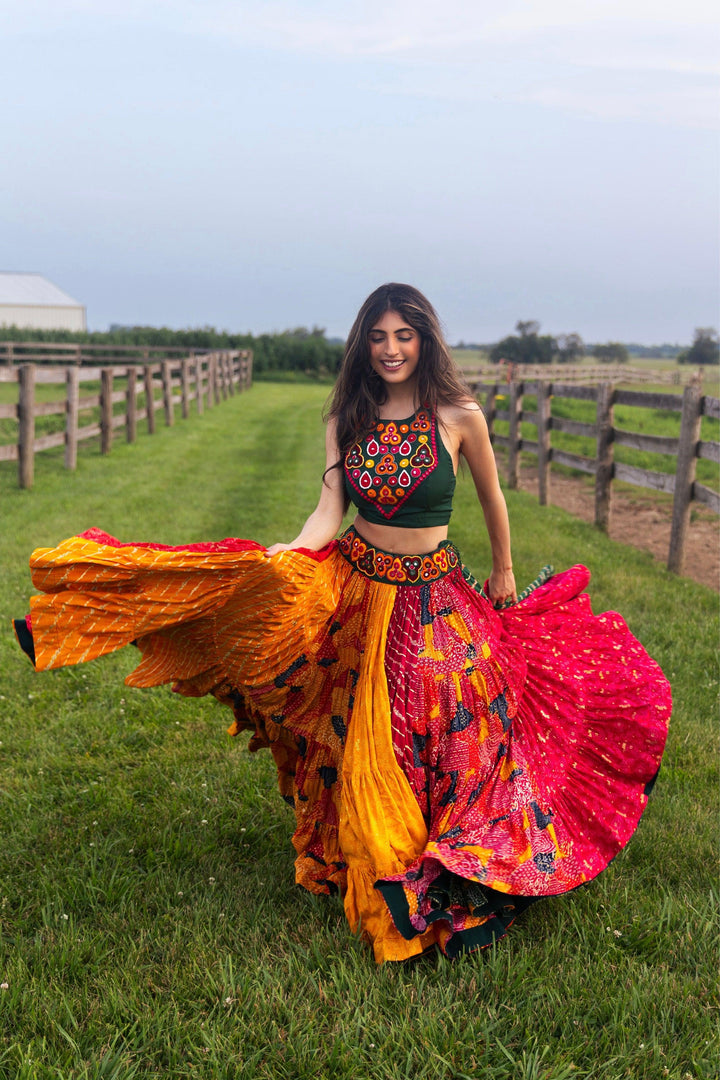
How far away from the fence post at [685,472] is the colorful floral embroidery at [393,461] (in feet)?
16.5

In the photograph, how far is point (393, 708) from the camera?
2828 mm

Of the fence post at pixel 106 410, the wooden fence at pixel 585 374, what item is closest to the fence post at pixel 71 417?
the fence post at pixel 106 410

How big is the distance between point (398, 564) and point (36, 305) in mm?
61903

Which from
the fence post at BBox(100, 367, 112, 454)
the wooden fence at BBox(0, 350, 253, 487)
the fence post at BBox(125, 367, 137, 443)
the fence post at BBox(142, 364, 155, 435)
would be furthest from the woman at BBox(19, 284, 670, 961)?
the fence post at BBox(142, 364, 155, 435)

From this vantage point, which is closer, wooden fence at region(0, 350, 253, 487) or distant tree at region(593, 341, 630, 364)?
wooden fence at region(0, 350, 253, 487)

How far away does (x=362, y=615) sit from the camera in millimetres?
2980

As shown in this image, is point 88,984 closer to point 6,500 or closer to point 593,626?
point 593,626

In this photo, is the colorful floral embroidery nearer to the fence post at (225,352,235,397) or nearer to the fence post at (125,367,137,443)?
the fence post at (125,367,137,443)

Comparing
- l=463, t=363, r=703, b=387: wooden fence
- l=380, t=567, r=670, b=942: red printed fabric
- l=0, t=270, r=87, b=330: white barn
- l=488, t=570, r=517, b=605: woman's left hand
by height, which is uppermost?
l=0, t=270, r=87, b=330: white barn

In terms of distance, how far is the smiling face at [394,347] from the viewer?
9.93ft

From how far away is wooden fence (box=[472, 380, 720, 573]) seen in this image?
7434 millimetres

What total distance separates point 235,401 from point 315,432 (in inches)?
374

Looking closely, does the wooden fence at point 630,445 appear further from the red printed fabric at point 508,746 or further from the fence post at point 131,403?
the fence post at point 131,403

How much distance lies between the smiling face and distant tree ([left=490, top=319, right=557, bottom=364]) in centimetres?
4181
